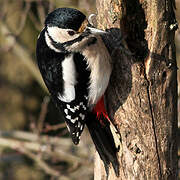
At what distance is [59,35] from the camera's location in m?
2.63

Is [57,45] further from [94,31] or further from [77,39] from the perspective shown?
[94,31]

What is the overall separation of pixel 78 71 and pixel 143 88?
516 millimetres

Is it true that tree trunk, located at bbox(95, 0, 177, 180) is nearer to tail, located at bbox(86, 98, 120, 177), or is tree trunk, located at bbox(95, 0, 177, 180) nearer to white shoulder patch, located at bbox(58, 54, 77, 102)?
tail, located at bbox(86, 98, 120, 177)

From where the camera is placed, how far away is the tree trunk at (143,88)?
7.79 ft

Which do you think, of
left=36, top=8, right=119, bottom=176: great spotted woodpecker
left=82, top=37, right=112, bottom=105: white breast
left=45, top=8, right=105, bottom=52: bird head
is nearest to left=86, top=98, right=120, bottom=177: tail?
left=36, top=8, right=119, bottom=176: great spotted woodpecker

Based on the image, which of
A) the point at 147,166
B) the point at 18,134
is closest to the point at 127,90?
the point at 147,166

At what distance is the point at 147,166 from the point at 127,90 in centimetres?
55

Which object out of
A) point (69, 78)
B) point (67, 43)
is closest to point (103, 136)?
point (69, 78)

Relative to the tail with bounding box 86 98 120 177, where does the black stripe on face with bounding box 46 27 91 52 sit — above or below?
above

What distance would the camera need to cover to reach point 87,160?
4.36 m

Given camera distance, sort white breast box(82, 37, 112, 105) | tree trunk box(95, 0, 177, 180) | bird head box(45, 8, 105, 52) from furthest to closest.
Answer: white breast box(82, 37, 112, 105) < bird head box(45, 8, 105, 52) < tree trunk box(95, 0, 177, 180)

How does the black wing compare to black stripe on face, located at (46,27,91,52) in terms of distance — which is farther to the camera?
the black wing

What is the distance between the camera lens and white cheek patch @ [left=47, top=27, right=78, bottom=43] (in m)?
2.59

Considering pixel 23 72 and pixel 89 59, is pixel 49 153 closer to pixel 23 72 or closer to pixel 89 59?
pixel 89 59
